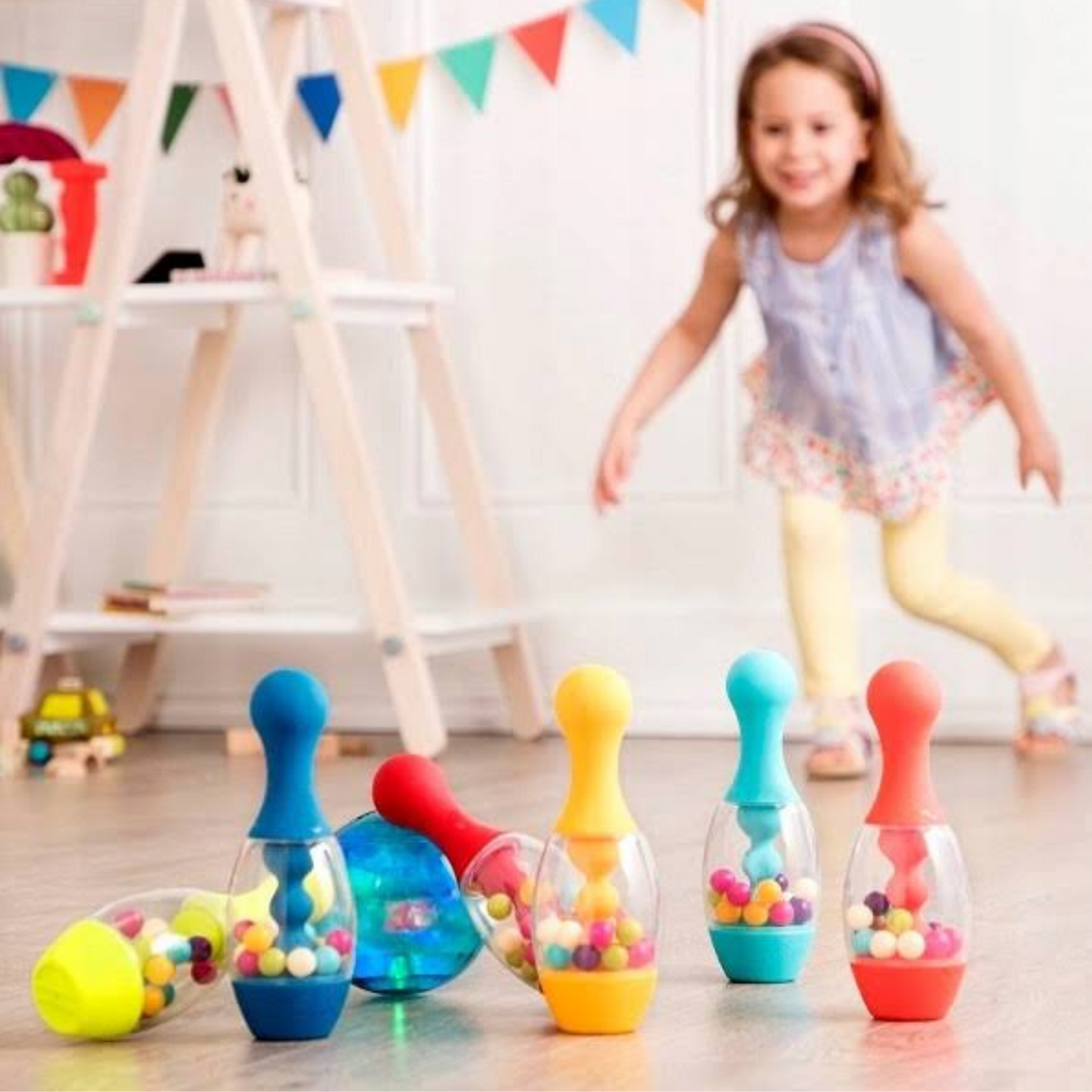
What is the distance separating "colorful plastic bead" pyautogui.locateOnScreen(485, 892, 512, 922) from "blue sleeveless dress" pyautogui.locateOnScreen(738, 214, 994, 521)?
1480 millimetres

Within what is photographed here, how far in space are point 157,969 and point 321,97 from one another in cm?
212

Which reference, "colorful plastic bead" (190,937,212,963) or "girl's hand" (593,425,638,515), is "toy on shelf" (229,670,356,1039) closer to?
"colorful plastic bead" (190,937,212,963)

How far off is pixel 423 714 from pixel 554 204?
77 cm

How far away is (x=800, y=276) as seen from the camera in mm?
2818

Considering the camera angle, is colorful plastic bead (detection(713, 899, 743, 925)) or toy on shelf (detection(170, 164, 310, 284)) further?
toy on shelf (detection(170, 164, 310, 284))

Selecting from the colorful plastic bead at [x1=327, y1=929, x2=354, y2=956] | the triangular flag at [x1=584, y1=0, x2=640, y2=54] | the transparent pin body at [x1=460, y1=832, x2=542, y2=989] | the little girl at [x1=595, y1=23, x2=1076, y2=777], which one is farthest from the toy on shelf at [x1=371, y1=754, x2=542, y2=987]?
the triangular flag at [x1=584, y1=0, x2=640, y2=54]

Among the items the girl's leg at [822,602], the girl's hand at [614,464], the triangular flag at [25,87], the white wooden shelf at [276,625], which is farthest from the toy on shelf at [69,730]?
the triangular flag at [25,87]

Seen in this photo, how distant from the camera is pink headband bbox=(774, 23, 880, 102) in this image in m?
2.76

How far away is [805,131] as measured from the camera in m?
2.75

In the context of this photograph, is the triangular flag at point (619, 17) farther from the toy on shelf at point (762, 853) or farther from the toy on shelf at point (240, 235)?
the toy on shelf at point (762, 853)

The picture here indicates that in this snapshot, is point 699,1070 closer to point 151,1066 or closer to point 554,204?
point 151,1066

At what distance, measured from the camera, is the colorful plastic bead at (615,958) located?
1346 mm

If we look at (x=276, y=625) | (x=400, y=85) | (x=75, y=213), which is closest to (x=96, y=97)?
(x=75, y=213)

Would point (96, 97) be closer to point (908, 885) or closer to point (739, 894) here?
point (739, 894)
